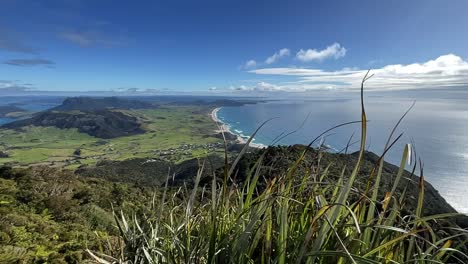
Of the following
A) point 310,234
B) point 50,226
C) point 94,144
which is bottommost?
point 94,144

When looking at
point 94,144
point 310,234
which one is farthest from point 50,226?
point 94,144

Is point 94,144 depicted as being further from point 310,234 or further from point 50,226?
point 310,234

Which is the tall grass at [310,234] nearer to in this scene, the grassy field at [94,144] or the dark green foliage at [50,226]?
the dark green foliage at [50,226]

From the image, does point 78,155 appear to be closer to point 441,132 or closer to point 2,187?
point 2,187

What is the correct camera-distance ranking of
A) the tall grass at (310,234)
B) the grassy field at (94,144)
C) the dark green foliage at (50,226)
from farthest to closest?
the grassy field at (94,144), the dark green foliage at (50,226), the tall grass at (310,234)

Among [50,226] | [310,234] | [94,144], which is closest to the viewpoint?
[310,234]

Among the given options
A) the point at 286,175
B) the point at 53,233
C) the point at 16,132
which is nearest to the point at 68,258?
the point at 53,233

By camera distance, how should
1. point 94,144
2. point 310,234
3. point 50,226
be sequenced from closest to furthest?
1. point 310,234
2. point 50,226
3. point 94,144

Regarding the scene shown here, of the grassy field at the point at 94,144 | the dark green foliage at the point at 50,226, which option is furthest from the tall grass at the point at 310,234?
the grassy field at the point at 94,144
